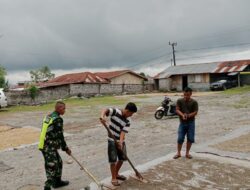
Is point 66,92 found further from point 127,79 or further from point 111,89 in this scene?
point 127,79

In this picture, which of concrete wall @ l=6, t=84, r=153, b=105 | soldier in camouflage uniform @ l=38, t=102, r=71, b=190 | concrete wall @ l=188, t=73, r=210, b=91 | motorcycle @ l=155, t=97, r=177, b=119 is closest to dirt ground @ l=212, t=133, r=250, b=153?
soldier in camouflage uniform @ l=38, t=102, r=71, b=190

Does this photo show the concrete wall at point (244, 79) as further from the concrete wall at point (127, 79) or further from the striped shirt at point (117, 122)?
the striped shirt at point (117, 122)

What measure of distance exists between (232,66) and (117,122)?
36126mm

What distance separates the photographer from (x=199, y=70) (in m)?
41.2

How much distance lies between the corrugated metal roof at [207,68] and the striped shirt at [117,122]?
112 feet

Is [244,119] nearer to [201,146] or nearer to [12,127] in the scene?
[201,146]

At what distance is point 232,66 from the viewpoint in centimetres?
3928

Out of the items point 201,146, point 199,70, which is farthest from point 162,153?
point 199,70

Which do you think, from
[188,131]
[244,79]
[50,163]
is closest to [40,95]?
[244,79]

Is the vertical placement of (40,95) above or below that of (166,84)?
below

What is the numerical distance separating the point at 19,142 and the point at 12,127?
4.32 meters

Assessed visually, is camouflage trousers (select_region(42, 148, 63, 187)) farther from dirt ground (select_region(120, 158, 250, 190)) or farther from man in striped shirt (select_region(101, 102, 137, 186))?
dirt ground (select_region(120, 158, 250, 190))

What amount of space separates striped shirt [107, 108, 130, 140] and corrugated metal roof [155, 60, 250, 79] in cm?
3405

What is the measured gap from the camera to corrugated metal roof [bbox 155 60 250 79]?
38.6 meters
